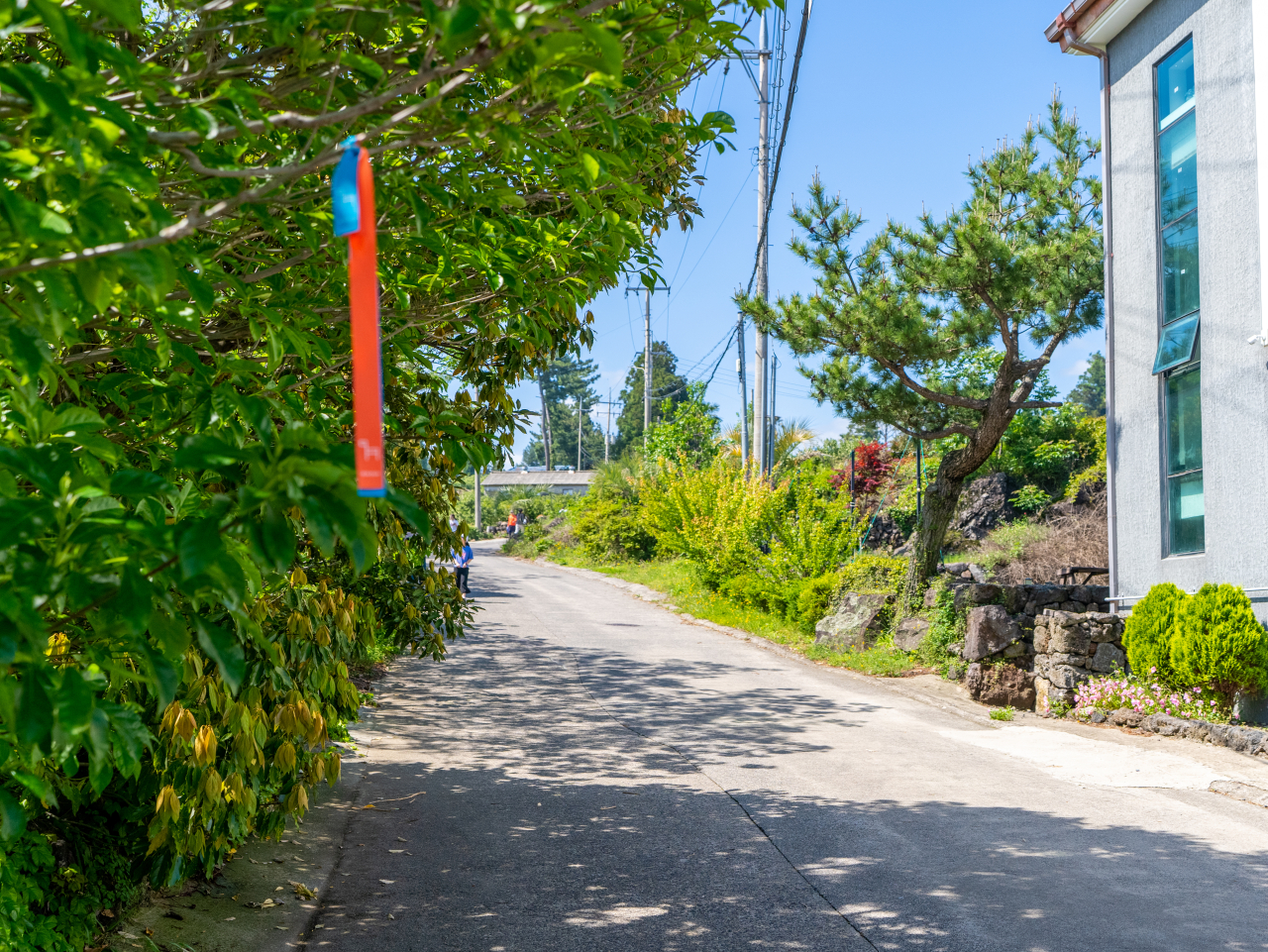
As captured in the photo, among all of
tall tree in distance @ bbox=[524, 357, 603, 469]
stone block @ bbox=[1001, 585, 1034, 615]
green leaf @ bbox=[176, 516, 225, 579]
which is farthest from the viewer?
tall tree in distance @ bbox=[524, 357, 603, 469]

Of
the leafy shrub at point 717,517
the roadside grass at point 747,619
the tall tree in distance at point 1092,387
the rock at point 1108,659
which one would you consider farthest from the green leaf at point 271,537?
the tall tree in distance at point 1092,387

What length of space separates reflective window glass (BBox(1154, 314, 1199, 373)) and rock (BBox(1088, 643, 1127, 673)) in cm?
314

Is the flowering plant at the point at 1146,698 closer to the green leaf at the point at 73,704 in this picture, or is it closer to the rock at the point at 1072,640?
the rock at the point at 1072,640

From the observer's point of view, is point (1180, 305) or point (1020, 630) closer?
point (1180, 305)

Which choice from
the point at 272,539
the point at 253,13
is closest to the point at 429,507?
the point at 253,13

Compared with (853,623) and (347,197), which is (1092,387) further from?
(347,197)

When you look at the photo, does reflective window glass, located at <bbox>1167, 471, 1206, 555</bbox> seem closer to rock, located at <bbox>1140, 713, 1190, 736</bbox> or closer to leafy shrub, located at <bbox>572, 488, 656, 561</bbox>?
rock, located at <bbox>1140, 713, 1190, 736</bbox>

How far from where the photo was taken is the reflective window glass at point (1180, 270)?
10766 mm

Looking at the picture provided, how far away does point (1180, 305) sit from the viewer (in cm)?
1101

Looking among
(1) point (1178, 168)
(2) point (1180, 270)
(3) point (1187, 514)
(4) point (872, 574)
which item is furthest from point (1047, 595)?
(1) point (1178, 168)

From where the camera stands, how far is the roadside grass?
13664mm

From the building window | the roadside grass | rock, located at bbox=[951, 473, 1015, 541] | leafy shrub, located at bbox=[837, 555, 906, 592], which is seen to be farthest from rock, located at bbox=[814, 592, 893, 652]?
rock, located at bbox=[951, 473, 1015, 541]

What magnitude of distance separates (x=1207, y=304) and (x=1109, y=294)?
2063 mm

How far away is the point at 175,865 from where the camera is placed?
386cm
